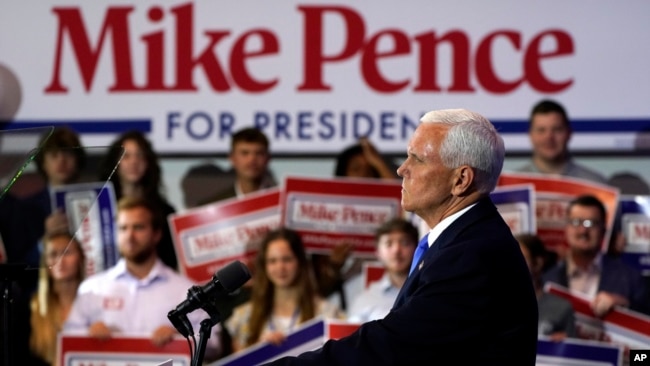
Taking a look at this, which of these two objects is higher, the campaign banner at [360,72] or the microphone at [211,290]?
the campaign banner at [360,72]

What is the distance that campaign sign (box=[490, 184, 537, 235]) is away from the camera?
21.4ft

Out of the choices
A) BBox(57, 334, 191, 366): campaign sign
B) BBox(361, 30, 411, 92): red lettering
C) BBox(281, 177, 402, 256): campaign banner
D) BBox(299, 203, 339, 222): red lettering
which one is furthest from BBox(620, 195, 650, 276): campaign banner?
BBox(57, 334, 191, 366): campaign sign

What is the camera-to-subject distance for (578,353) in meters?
6.14

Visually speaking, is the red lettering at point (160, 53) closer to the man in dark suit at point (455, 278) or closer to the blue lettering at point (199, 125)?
the blue lettering at point (199, 125)

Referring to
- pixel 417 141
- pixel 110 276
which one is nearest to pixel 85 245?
pixel 110 276

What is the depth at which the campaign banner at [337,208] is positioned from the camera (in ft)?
21.5

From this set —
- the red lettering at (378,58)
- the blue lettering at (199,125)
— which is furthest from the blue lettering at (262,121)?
the red lettering at (378,58)

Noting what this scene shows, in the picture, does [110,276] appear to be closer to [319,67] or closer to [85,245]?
[85,245]

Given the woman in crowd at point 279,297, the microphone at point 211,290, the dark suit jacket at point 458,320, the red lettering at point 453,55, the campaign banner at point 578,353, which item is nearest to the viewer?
the dark suit jacket at point 458,320

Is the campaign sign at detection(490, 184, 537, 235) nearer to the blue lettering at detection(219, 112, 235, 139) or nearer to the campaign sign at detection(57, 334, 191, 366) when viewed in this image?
the blue lettering at detection(219, 112, 235, 139)

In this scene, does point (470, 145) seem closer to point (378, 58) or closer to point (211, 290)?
point (211, 290)

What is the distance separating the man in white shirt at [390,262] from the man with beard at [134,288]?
0.80 m

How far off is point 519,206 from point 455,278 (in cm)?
408

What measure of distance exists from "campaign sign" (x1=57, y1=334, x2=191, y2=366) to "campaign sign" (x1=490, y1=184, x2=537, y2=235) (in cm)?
180
